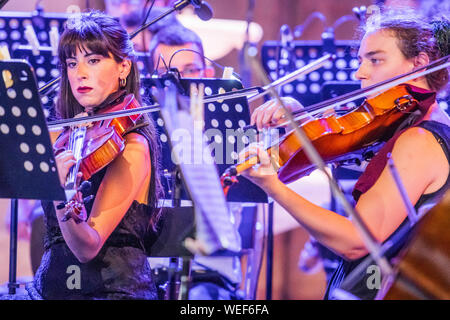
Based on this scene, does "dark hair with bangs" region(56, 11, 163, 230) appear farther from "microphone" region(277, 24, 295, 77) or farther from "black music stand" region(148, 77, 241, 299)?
"microphone" region(277, 24, 295, 77)

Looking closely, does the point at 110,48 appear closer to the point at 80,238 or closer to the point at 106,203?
the point at 106,203

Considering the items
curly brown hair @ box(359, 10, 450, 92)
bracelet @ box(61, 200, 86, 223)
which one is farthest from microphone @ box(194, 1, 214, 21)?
bracelet @ box(61, 200, 86, 223)

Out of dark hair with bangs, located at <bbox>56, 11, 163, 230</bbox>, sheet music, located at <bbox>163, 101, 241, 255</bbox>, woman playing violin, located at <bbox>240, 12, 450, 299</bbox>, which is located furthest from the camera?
dark hair with bangs, located at <bbox>56, 11, 163, 230</bbox>

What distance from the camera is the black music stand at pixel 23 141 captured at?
147 centimetres

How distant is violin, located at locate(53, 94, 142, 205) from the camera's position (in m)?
1.71

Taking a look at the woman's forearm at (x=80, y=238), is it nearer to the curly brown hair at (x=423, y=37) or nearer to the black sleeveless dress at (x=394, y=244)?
the black sleeveless dress at (x=394, y=244)

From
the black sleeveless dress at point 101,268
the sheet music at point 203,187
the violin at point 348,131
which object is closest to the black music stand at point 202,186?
the sheet music at point 203,187

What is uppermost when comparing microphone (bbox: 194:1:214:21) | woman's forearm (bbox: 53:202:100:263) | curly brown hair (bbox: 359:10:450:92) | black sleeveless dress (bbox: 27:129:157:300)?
microphone (bbox: 194:1:214:21)

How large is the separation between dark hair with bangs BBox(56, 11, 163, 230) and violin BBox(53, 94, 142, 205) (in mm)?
94

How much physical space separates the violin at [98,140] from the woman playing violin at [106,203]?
5 cm

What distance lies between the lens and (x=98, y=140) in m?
1.75
